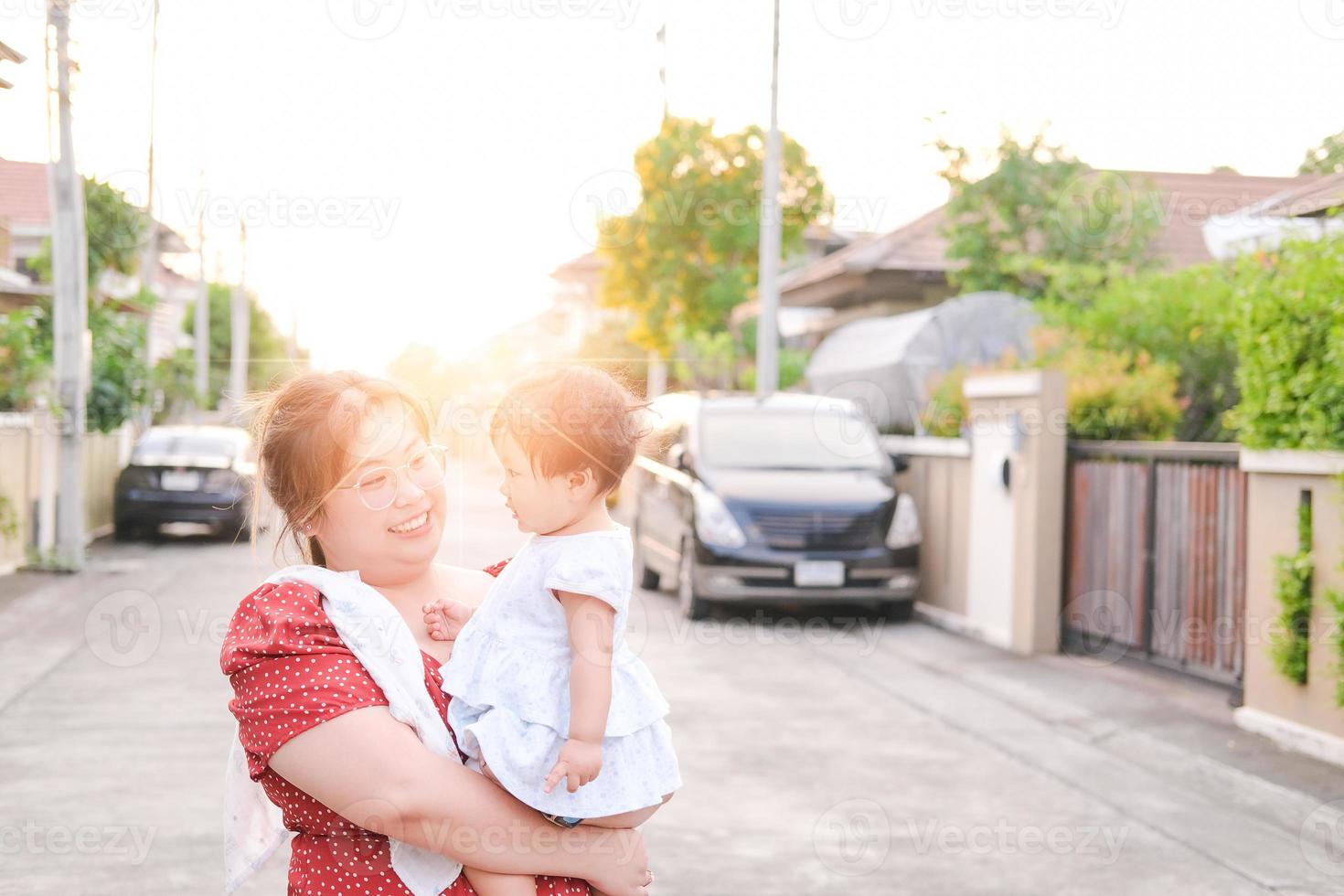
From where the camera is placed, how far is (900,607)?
1231 cm

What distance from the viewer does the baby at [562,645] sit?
6.26 ft

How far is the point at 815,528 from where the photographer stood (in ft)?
38.2

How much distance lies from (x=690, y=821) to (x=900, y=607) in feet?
22.2

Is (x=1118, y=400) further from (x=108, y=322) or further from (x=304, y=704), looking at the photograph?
(x=108, y=322)

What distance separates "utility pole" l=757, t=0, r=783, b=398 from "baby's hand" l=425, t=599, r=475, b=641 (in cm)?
1400

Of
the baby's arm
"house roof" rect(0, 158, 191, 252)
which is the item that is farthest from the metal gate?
"house roof" rect(0, 158, 191, 252)

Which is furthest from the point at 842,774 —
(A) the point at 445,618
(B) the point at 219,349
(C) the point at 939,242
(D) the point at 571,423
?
(B) the point at 219,349

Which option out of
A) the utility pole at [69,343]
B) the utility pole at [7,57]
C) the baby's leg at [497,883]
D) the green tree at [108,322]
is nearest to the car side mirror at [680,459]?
the utility pole at [7,57]

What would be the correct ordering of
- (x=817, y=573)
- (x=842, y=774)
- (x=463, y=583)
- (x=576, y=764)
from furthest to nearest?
1. (x=817, y=573)
2. (x=842, y=774)
3. (x=463, y=583)
4. (x=576, y=764)

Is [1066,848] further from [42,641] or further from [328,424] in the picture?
[42,641]

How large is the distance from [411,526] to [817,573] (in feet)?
32.0

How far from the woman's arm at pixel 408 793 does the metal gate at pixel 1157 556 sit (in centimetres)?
725

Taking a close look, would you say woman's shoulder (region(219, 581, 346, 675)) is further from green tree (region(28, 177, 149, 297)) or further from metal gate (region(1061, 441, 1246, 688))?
green tree (region(28, 177, 149, 297))

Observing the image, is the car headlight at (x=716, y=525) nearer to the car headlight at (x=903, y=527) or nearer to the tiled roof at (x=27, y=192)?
the car headlight at (x=903, y=527)
